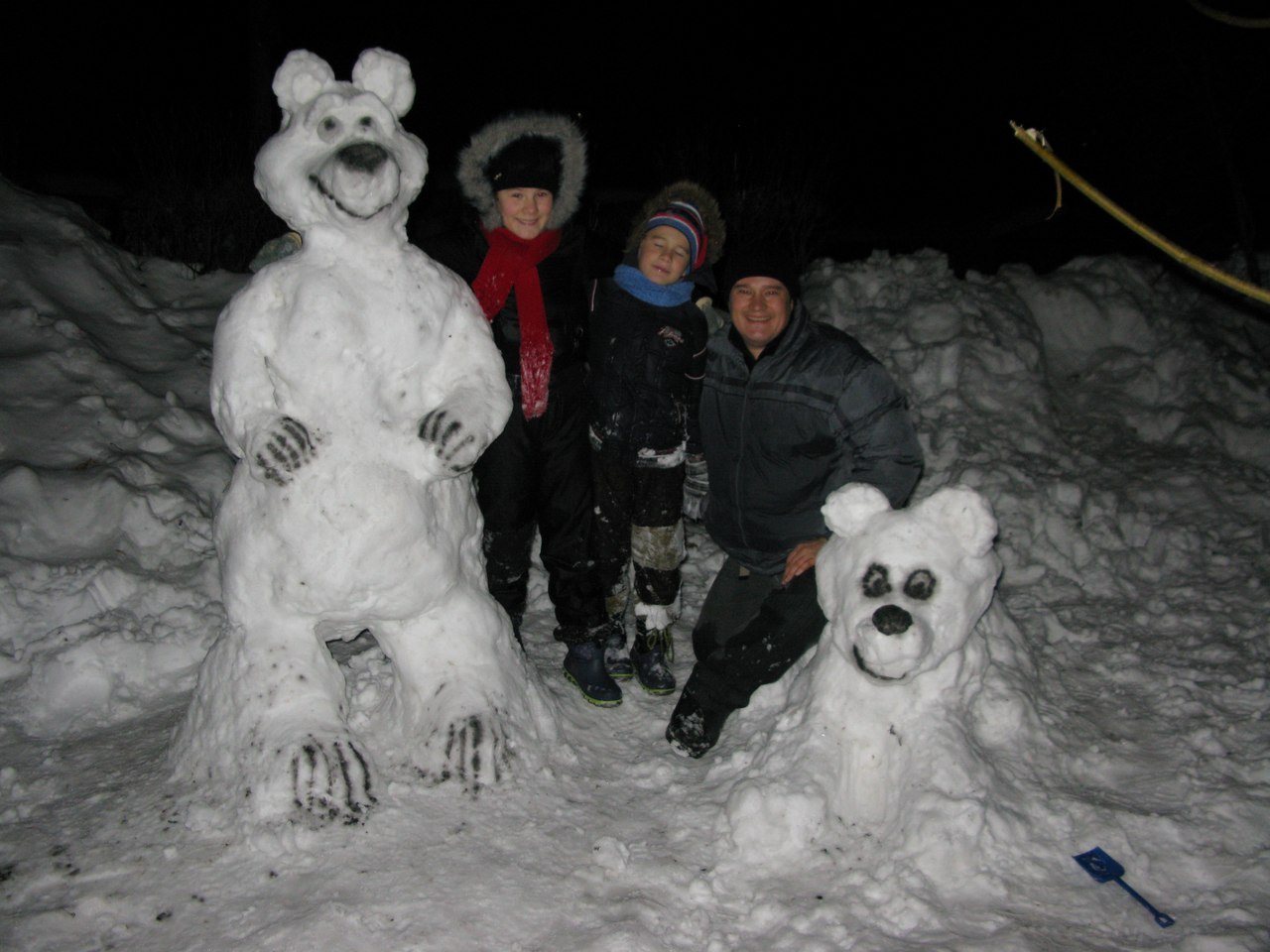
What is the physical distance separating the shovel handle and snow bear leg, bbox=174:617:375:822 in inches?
77.4

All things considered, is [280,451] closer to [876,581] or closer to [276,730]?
[276,730]

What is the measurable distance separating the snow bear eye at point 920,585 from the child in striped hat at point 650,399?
1044mm

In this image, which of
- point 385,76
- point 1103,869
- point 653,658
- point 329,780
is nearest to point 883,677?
point 1103,869

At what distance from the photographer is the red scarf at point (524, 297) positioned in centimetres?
287

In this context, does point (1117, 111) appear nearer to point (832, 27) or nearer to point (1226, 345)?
point (1226, 345)

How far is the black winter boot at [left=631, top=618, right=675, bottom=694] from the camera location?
10.6ft

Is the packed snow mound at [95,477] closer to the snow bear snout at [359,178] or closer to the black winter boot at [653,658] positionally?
the black winter boot at [653,658]

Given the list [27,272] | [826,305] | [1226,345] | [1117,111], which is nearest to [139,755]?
[27,272]

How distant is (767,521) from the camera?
3174 mm

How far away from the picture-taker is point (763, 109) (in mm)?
9148

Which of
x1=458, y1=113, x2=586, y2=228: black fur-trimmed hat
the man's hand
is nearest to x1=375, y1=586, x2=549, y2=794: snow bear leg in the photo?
the man's hand

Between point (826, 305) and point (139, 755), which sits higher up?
point (826, 305)

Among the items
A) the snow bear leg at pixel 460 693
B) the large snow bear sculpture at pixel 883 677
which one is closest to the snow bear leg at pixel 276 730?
the snow bear leg at pixel 460 693

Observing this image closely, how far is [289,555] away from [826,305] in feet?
15.0
